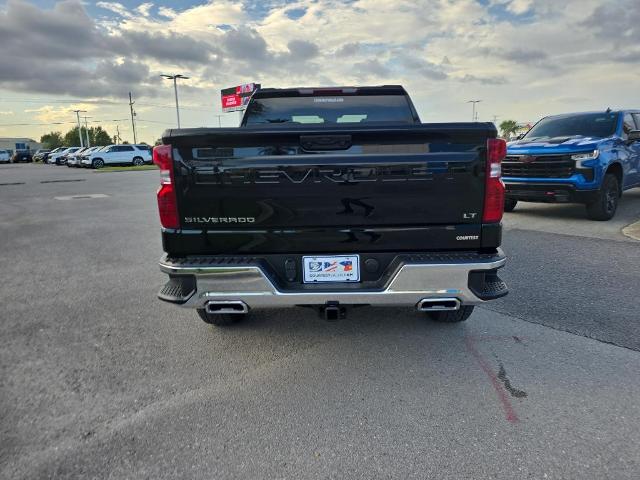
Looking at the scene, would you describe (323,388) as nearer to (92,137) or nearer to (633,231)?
(633,231)

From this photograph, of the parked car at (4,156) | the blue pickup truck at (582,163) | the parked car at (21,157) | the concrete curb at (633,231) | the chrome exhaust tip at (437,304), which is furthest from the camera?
the parked car at (21,157)

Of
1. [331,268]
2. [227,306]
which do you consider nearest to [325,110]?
[331,268]

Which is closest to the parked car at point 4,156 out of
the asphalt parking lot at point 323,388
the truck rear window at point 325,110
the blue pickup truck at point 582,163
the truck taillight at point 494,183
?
the asphalt parking lot at point 323,388

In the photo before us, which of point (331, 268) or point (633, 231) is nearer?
point (331, 268)

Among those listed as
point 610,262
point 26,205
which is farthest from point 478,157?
point 26,205

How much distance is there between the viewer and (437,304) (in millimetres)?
2865

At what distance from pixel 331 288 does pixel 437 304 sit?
72 cm

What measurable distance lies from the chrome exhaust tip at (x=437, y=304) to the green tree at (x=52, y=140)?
14389 centimetres

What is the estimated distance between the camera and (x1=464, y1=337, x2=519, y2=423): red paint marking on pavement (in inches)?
101

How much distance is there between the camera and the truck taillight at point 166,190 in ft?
8.96

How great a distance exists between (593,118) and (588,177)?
6.32 ft

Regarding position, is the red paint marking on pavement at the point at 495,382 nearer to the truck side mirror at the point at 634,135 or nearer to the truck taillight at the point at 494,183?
the truck taillight at the point at 494,183

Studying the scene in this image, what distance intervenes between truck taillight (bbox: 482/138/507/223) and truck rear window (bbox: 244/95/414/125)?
179 cm

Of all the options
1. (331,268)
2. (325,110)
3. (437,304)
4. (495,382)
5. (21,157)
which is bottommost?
(495,382)
